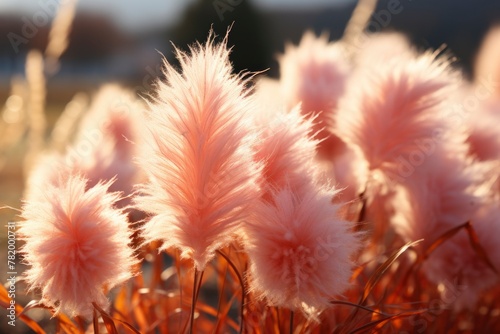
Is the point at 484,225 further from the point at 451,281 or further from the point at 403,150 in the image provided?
the point at 403,150

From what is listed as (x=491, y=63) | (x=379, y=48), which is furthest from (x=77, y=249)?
(x=491, y=63)

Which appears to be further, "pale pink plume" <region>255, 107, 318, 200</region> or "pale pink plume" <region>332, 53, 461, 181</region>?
"pale pink plume" <region>332, 53, 461, 181</region>

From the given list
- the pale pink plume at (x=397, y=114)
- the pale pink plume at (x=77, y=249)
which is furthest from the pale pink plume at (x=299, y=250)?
the pale pink plume at (x=397, y=114)

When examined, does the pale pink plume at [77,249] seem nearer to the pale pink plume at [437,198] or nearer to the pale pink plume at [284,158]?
the pale pink plume at [284,158]

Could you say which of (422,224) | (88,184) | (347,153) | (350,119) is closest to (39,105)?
(88,184)

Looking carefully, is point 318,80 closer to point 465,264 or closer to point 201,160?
point 465,264

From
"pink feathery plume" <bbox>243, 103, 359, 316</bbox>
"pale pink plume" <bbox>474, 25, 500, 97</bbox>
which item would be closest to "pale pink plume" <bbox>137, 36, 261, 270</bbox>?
"pink feathery plume" <bbox>243, 103, 359, 316</bbox>

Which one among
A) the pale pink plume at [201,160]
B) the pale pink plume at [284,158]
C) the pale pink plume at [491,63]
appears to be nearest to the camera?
the pale pink plume at [201,160]

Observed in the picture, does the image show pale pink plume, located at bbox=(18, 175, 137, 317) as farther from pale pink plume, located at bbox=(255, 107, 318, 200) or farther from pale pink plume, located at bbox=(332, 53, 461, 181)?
pale pink plume, located at bbox=(332, 53, 461, 181)
